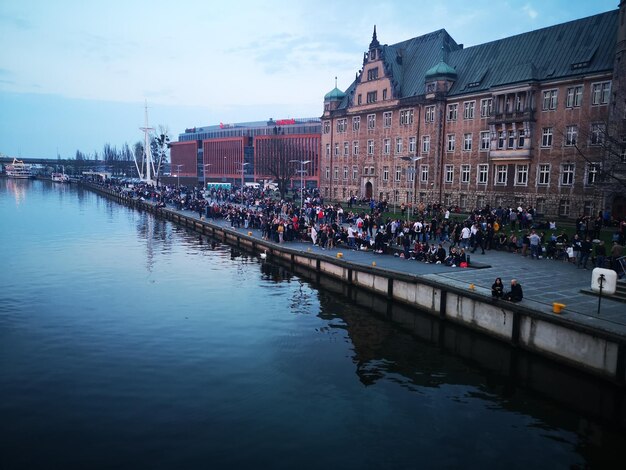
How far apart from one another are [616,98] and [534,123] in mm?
10053

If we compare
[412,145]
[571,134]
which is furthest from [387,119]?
[571,134]

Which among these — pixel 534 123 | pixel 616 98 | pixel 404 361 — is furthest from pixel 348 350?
pixel 534 123

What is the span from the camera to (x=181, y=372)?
1839 cm

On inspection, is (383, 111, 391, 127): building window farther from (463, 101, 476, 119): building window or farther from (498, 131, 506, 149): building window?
(498, 131, 506, 149): building window

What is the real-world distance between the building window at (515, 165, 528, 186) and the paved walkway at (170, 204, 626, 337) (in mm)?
22398

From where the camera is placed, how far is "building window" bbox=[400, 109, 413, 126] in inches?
2635

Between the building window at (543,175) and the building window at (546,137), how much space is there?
6.88 ft

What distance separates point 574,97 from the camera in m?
46.9

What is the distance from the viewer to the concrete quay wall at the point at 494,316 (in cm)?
1727

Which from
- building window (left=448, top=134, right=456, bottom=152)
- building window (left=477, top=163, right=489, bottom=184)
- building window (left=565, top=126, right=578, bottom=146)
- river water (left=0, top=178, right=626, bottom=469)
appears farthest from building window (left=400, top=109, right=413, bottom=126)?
river water (left=0, top=178, right=626, bottom=469)

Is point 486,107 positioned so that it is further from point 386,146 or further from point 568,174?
point 386,146

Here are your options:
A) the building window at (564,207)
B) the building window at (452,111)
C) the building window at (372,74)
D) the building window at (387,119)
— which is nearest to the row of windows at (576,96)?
the building window at (564,207)

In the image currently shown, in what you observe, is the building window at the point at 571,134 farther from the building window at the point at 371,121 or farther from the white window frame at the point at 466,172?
the building window at the point at 371,121

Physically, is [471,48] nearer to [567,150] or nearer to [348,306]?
[567,150]
